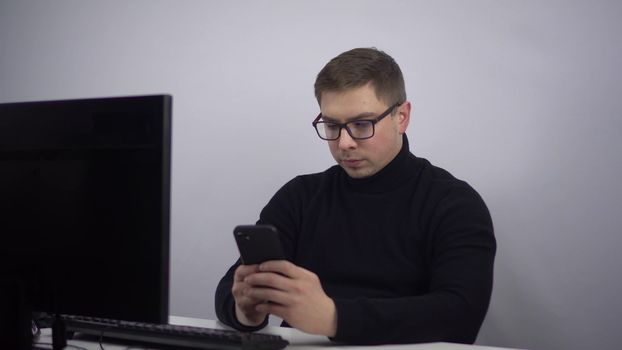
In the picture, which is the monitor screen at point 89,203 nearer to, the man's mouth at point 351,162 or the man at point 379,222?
the man at point 379,222

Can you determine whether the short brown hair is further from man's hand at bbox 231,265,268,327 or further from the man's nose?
man's hand at bbox 231,265,268,327

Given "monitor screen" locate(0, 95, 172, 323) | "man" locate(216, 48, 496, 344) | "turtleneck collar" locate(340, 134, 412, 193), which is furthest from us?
"turtleneck collar" locate(340, 134, 412, 193)

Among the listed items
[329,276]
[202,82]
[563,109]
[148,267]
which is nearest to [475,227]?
[329,276]

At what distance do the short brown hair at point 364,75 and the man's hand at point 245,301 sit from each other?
2.03 ft

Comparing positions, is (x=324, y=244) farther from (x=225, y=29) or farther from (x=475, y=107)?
(x=225, y=29)

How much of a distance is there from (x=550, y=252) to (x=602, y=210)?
0.22 m

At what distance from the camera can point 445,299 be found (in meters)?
1.17

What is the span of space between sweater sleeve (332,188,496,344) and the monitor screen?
0.42 m

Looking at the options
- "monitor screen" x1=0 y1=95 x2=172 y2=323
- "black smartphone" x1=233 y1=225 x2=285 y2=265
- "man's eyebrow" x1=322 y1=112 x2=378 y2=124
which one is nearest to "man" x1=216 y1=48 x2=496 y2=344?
"man's eyebrow" x1=322 y1=112 x2=378 y2=124

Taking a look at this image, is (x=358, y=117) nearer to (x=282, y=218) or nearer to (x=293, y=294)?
(x=282, y=218)

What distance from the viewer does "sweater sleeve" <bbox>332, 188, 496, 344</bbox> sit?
3.51 feet

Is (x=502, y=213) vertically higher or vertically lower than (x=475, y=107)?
lower

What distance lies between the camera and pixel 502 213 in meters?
1.92

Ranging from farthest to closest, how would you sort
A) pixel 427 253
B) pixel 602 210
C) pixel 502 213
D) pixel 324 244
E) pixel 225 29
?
pixel 225 29
pixel 502 213
pixel 602 210
pixel 324 244
pixel 427 253
